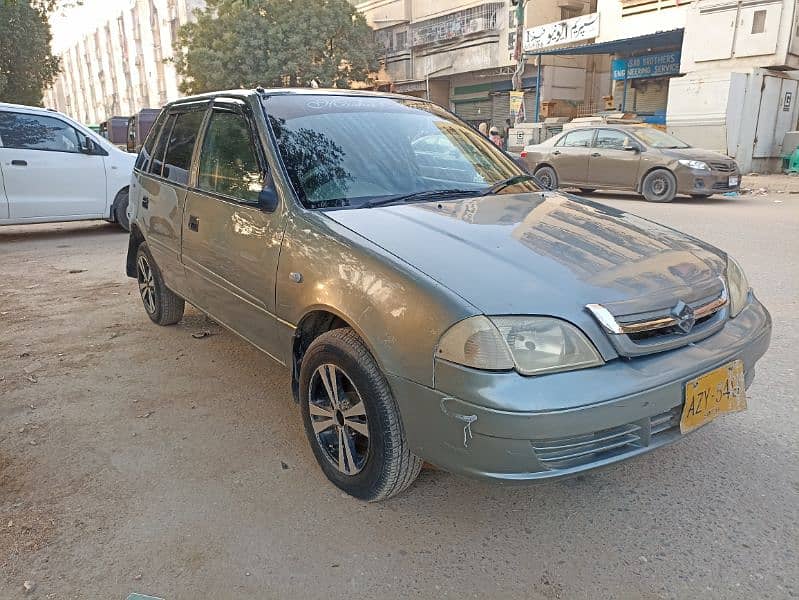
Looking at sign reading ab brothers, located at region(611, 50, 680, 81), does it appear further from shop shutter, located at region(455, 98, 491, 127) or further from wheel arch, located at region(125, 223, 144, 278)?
wheel arch, located at region(125, 223, 144, 278)

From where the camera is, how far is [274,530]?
7.64 feet

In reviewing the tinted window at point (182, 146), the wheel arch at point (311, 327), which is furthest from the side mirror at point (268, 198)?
the tinted window at point (182, 146)

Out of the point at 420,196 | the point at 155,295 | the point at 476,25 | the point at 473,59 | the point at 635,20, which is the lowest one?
the point at 155,295

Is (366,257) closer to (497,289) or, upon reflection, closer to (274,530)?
(497,289)

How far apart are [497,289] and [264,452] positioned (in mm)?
1482

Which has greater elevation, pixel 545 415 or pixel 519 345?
pixel 519 345

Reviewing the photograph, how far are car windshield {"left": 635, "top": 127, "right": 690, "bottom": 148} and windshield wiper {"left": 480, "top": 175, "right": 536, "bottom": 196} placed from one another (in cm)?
910

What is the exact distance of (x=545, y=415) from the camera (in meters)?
1.90

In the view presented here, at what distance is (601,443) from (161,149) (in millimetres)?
3512

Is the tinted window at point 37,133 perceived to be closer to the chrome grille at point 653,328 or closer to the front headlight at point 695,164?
the chrome grille at point 653,328

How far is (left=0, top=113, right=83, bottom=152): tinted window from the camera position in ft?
26.3

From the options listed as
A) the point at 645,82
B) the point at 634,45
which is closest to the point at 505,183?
the point at 634,45

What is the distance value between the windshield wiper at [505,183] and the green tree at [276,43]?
88.9ft

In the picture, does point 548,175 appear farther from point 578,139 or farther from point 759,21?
point 759,21
